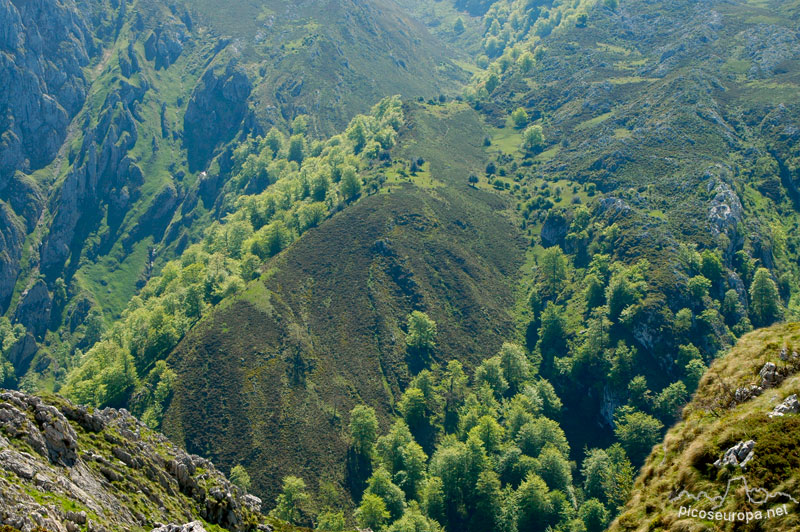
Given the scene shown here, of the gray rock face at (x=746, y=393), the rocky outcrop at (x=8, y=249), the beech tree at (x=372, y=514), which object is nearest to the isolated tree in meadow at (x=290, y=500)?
the beech tree at (x=372, y=514)

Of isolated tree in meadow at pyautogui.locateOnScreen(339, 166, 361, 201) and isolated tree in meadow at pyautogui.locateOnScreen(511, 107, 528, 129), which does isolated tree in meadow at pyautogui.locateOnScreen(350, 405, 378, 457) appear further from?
isolated tree in meadow at pyautogui.locateOnScreen(511, 107, 528, 129)

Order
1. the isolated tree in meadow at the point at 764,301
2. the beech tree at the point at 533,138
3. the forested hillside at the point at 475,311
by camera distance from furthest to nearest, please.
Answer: the beech tree at the point at 533,138
the isolated tree in meadow at the point at 764,301
the forested hillside at the point at 475,311

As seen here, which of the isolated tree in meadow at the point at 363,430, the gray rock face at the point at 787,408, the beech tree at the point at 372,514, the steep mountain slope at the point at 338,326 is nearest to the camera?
the gray rock face at the point at 787,408

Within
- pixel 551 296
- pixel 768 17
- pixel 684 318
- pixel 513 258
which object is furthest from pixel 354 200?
pixel 768 17

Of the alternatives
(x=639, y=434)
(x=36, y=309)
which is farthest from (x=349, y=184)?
(x=36, y=309)

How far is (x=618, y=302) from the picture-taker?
10631cm

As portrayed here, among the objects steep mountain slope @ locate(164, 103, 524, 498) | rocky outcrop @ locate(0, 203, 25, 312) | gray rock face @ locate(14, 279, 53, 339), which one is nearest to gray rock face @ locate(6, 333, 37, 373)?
gray rock face @ locate(14, 279, 53, 339)

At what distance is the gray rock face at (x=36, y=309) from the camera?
179 metres

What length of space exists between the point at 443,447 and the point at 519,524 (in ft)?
60.1

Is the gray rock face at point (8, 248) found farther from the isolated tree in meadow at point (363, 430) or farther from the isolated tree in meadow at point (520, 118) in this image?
the isolated tree in meadow at point (520, 118)

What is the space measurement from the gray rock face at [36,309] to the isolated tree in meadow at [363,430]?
15131cm

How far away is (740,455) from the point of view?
2392 centimetres

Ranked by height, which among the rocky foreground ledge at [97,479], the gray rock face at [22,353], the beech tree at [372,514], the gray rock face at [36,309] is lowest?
the gray rock face at [22,353]

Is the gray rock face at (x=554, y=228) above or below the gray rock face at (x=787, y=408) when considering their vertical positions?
above
